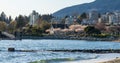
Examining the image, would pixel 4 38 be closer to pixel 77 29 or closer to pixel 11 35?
pixel 11 35

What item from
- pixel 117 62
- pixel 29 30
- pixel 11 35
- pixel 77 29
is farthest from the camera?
pixel 77 29

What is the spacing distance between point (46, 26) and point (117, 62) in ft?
526

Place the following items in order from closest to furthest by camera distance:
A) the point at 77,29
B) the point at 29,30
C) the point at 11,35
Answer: the point at 11,35 → the point at 29,30 → the point at 77,29

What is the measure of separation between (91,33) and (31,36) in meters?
26.4

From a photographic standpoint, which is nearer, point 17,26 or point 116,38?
point 116,38

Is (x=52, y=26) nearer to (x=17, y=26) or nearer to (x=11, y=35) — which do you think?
(x=17, y=26)

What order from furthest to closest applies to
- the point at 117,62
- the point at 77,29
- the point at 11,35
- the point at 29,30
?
the point at 77,29, the point at 29,30, the point at 11,35, the point at 117,62

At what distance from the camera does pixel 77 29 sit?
196000 millimetres

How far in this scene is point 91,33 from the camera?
17600 cm

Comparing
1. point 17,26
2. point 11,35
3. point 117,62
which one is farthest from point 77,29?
point 117,62

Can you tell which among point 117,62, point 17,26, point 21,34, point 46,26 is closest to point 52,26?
point 46,26

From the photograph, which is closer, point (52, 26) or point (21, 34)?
point (21, 34)

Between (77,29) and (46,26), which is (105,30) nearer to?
(77,29)

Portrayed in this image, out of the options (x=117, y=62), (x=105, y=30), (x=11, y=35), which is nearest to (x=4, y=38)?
(x=11, y=35)
